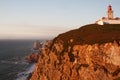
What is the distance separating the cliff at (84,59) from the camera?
4959cm

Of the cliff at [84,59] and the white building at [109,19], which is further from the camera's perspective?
the white building at [109,19]

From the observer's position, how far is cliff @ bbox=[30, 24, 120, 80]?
49594mm

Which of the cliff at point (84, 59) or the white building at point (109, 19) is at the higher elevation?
the white building at point (109, 19)

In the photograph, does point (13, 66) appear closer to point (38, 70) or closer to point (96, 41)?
point (38, 70)

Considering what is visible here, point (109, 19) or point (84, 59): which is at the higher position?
point (109, 19)

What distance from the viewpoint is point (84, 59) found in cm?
5422

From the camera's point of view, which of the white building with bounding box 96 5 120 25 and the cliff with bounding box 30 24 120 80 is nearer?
the cliff with bounding box 30 24 120 80

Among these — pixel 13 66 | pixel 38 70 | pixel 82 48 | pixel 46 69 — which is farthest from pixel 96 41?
pixel 13 66

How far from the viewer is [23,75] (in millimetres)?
90562

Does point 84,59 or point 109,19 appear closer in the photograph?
point 84,59

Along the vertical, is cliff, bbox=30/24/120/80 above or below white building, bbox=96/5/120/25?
below

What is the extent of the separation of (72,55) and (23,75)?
124ft

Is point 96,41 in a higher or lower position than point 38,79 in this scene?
higher

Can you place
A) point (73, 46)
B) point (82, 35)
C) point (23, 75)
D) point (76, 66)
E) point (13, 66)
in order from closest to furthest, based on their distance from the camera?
point (76, 66), point (73, 46), point (82, 35), point (23, 75), point (13, 66)
